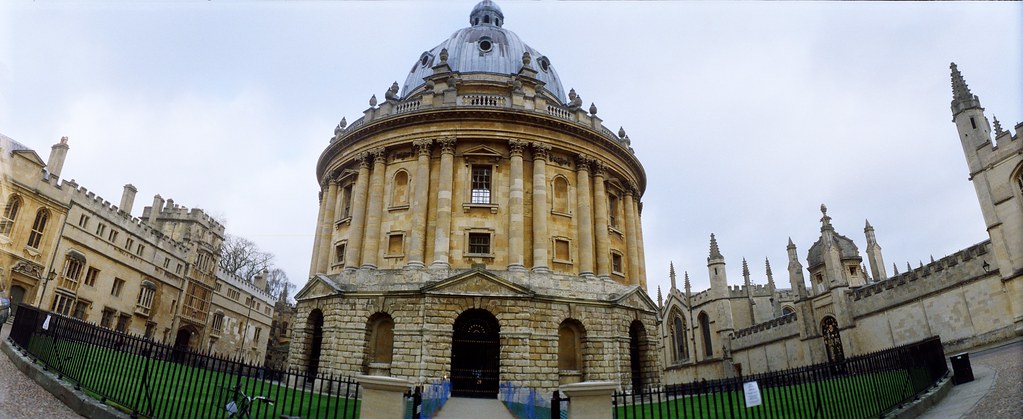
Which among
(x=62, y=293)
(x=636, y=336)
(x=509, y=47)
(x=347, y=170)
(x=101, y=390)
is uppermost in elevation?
(x=509, y=47)

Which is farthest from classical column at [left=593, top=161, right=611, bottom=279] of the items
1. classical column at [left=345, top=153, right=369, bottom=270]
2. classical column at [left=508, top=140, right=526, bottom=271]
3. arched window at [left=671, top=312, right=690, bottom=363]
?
arched window at [left=671, top=312, right=690, bottom=363]

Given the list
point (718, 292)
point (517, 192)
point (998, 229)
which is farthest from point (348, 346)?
point (718, 292)

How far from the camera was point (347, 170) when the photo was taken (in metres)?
30.2

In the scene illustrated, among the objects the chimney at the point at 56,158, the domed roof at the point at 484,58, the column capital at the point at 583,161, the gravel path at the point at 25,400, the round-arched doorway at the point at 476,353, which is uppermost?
the domed roof at the point at 484,58

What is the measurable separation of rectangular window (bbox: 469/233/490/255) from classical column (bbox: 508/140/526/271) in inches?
47.0

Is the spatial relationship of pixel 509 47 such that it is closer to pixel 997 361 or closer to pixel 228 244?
pixel 997 361

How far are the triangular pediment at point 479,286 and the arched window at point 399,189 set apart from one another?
5.91 metres

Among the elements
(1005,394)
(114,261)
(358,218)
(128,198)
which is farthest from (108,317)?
(1005,394)

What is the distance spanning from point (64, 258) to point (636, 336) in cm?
3537

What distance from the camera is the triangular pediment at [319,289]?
981 inches

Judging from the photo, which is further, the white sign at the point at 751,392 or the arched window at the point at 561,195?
the arched window at the point at 561,195

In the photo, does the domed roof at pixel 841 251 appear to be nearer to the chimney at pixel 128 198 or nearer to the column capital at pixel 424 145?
the column capital at pixel 424 145

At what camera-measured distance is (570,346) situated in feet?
80.7

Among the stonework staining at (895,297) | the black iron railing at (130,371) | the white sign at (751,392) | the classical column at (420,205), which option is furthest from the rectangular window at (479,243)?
the stonework staining at (895,297)
